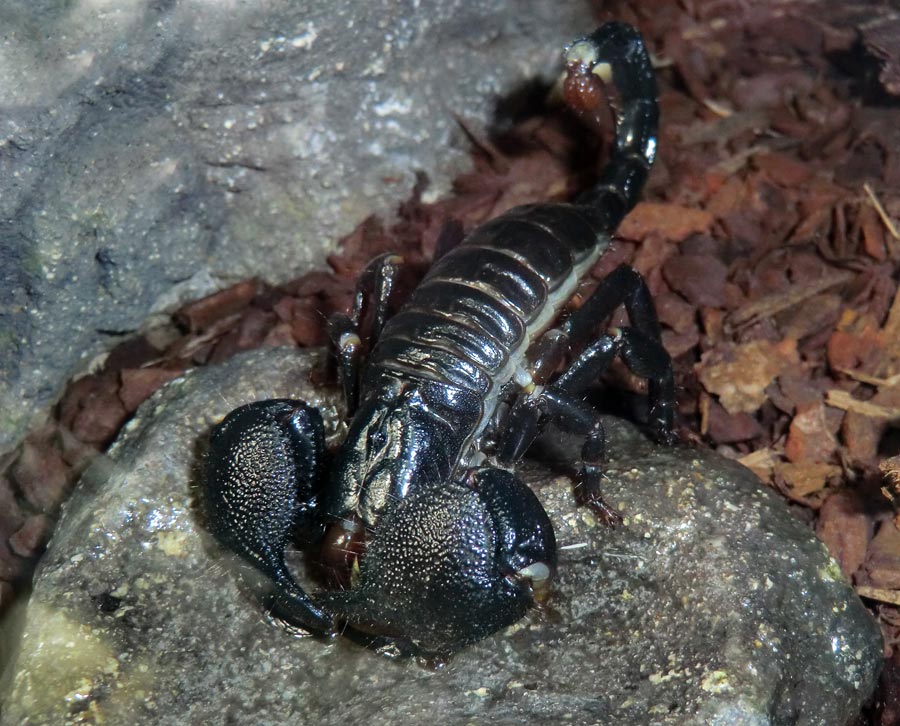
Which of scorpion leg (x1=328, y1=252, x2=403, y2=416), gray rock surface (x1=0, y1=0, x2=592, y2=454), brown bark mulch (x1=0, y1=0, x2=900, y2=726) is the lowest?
brown bark mulch (x1=0, y1=0, x2=900, y2=726)

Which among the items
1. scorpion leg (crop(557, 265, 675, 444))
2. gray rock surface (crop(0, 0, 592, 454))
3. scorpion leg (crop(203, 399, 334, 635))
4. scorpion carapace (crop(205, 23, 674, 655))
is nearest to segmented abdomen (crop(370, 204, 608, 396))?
scorpion carapace (crop(205, 23, 674, 655))

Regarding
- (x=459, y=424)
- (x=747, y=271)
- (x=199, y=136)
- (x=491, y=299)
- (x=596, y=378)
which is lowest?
(x=747, y=271)

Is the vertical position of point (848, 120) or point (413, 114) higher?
point (413, 114)

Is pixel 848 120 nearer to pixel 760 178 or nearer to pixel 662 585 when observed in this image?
pixel 760 178

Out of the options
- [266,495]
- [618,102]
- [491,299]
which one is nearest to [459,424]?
[491,299]

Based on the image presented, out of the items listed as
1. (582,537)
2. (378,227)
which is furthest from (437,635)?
(378,227)

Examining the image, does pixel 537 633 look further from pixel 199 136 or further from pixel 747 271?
pixel 199 136

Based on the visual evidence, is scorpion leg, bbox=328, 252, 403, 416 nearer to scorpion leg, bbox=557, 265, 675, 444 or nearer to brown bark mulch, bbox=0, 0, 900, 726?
brown bark mulch, bbox=0, 0, 900, 726
